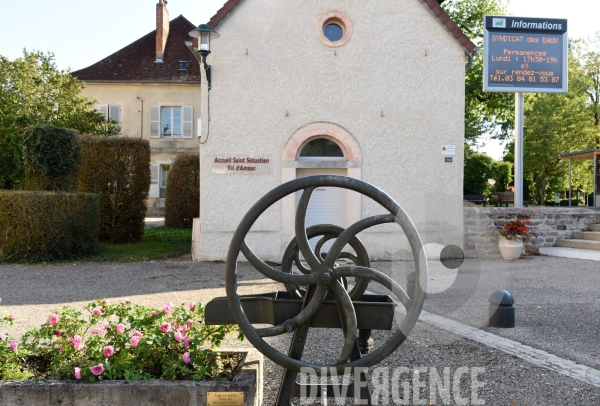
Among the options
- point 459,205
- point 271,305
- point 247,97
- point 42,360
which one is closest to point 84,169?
point 247,97

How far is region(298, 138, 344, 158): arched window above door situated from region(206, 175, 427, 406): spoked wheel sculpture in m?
9.39

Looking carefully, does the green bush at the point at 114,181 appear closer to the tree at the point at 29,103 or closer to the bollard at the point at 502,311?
the tree at the point at 29,103

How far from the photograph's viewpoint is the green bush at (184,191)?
2003 centimetres

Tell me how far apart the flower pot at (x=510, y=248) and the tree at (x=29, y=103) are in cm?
1427

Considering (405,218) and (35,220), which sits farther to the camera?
(35,220)

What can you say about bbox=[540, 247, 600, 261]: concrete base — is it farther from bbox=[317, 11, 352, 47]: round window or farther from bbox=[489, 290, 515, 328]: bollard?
bbox=[489, 290, 515, 328]: bollard

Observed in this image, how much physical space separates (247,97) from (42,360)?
8.97 metres

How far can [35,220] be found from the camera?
39.9 feet

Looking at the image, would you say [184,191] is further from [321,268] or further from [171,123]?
[321,268]

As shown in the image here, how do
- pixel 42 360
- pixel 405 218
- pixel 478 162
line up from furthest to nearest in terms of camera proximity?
pixel 478 162
pixel 42 360
pixel 405 218

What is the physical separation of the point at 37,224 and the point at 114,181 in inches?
149

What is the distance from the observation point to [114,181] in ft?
51.7

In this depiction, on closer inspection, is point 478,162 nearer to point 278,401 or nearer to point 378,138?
point 378,138

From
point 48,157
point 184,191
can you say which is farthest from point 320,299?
point 184,191
